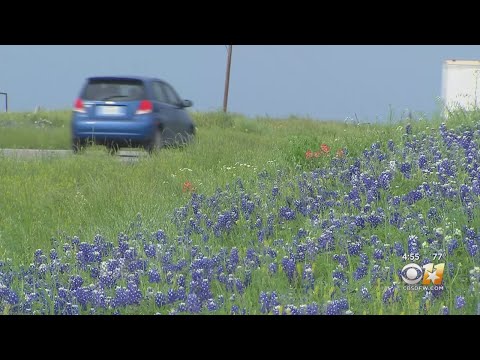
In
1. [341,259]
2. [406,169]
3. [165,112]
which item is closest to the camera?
[341,259]

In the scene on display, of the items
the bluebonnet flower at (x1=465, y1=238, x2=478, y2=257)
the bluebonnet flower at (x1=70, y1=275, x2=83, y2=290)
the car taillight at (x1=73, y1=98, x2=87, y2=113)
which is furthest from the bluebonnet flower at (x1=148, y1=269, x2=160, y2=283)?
the car taillight at (x1=73, y1=98, x2=87, y2=113)

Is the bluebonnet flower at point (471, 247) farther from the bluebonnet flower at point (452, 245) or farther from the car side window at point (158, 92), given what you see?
the car side window at point (158, 92)

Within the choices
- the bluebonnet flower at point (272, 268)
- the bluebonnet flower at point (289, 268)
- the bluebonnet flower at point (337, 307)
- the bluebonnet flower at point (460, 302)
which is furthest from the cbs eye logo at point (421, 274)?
the bluebonnet flower at point (272, 268)

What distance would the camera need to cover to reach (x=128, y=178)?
27.6ft

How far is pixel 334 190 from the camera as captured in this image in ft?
21.0

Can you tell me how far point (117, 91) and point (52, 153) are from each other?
2.22 metres

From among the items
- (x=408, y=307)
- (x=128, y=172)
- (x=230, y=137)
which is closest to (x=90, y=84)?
(x=128, y=172)

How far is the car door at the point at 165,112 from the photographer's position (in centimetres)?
1025

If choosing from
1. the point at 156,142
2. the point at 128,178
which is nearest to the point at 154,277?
the point at 128,178

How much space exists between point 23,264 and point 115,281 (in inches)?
48.3

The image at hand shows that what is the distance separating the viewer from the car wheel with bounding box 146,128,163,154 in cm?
1030

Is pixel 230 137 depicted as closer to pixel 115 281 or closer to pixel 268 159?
pixel 268 159

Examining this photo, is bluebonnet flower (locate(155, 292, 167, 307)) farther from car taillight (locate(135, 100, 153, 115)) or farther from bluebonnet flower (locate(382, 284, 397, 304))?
car taillight (locate(135, 100, 153, 115))

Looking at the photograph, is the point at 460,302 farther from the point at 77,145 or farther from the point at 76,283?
the point at 77,145
